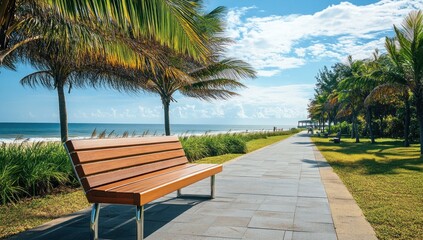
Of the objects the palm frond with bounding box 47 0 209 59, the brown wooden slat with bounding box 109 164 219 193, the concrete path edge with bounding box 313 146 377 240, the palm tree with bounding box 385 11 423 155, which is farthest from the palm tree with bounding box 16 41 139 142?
the palm tree with bounding box 385 11 423 155

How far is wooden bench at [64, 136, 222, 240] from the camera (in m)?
3.36

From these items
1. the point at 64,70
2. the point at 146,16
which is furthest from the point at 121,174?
the point at 64,70

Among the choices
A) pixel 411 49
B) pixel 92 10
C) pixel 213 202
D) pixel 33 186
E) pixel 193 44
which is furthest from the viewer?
pixel 411 49

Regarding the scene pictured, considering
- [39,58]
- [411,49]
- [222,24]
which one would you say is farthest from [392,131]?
[39,58]

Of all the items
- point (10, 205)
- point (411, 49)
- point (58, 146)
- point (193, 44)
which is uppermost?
point (411, 49)

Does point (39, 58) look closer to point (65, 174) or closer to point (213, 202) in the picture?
point (65, 174)

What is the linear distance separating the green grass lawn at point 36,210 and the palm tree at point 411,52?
13102 millimetres

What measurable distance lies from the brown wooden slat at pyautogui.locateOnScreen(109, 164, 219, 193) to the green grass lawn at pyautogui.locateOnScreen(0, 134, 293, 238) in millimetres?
1478

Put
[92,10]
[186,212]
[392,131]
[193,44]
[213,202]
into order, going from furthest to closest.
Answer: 1. [392,131]
2. [213,202]
3. [186,212]
4. [193,44]
5. [92,10]

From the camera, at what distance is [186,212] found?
15.7 feet

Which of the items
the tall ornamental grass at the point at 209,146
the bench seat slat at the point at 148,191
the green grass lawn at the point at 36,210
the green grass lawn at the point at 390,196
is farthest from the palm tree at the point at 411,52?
the green grass lawn at the point at 36,210

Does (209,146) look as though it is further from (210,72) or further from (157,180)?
(157,180)

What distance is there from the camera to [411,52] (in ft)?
46.0

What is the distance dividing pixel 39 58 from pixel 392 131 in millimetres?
26726
